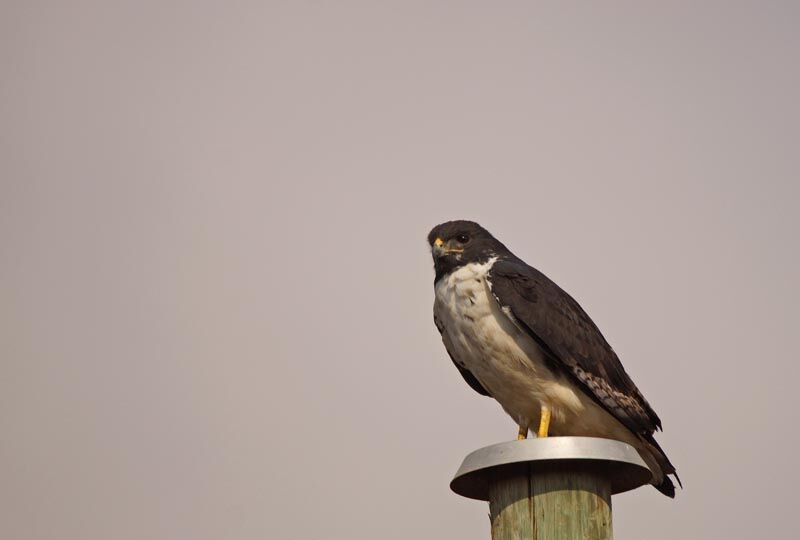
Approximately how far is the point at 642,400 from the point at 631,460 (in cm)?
205

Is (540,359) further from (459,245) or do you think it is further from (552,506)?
(552,506)

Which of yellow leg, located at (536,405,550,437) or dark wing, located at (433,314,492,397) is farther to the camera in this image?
dark wing, located at (433,314,492,397)

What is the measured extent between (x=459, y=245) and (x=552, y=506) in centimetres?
286

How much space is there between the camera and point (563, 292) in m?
6.75

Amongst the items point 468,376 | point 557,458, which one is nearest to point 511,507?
point 557,458

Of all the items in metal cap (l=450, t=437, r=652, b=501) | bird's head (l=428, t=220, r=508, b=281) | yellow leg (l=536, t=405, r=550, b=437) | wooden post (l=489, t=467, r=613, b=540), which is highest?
bird's head (l=428, t=220, r=508, b=281)

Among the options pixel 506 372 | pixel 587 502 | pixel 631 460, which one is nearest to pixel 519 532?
pixel 587 502

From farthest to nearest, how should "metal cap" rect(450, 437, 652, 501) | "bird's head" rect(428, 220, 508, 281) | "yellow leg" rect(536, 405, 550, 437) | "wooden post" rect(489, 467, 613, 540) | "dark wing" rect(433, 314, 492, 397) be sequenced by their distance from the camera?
"dark wing" rect(433, 314, 492, 397) → "bird's head" rect(428, 220, 508, 281) → "yellow leg" rect(536, 405, 550, 437) → "metal cap" rect(450, 437, 652, 501) → "wooden post" rect(489, 467, 613, 540)

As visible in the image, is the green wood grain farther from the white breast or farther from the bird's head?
the bird's head

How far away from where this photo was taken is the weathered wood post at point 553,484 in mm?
4230

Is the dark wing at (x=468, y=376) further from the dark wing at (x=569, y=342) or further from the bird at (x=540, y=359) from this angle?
the dark wing at (x=569, y=342)

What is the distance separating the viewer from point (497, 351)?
6195mm

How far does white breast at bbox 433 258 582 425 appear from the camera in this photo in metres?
6.19

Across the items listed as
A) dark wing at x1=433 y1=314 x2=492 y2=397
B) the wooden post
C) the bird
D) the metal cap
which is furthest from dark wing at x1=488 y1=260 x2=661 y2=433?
the wooden post
